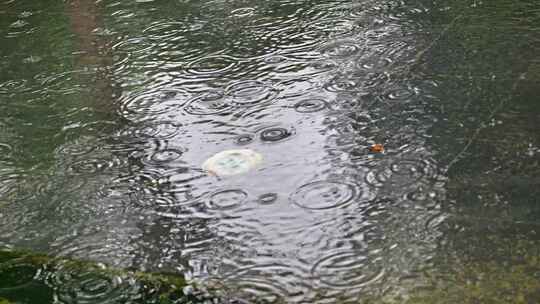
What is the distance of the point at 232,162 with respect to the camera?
2717 mm

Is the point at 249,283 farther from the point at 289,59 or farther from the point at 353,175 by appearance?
the point at 289,59

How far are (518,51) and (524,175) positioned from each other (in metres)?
1.05

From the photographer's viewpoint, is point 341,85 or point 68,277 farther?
point 341,85

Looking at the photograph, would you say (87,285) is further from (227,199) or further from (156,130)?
(156,130)

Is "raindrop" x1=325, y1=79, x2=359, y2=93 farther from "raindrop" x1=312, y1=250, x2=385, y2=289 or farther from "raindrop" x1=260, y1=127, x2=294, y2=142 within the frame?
"raindrop" x1=312, y1=250, x2=385, y2=289

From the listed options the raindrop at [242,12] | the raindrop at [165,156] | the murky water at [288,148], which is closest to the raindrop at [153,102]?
the murky water at [288,148]

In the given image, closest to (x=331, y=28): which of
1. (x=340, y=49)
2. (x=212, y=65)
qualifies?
(x=340, y=49)

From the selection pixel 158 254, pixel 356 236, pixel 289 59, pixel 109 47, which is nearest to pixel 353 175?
pixel 356 236

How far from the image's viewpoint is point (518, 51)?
126 inches

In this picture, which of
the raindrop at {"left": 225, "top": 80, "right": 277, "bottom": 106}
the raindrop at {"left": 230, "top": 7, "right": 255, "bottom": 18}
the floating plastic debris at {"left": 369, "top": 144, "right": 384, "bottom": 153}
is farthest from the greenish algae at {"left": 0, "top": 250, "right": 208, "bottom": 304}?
the raindrop at {"left": 230, "top": 7, "right": 255, "bottom": 18}

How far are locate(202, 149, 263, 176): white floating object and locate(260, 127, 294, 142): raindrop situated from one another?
11 cm

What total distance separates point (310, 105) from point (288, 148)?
376 millimetres

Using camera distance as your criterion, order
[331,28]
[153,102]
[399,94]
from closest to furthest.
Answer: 1. [399,94]
2. [153,102]
3. [331,28]

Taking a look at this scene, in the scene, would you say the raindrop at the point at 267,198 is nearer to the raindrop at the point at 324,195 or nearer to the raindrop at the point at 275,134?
the raindrop at the point at 324,195
